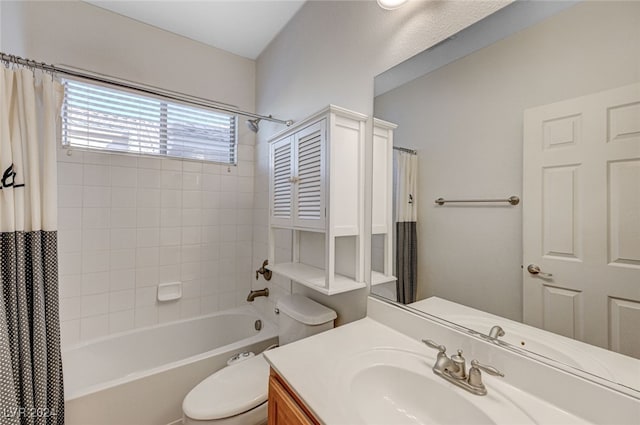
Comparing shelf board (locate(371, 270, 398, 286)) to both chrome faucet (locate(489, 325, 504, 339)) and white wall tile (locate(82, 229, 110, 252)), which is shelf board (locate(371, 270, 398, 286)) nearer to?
chrome faucet (locate(489, 325, 504, 339))

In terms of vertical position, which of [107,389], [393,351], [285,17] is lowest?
[107,389]

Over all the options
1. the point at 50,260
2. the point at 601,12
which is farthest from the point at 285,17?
the point at 50,260

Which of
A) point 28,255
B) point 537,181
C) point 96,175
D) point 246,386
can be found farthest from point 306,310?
point 96,175

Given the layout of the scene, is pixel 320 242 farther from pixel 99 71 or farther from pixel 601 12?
pixel 99 71

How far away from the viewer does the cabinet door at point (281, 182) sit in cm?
143

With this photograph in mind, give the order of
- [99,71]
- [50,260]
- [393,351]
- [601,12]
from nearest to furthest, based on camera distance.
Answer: [601,12] → [393,351] → [50,260] → [99,71]

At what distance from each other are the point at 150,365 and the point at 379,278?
1885 millimetres

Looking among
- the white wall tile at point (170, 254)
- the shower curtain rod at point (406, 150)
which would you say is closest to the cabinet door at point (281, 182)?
the shower curtain rod at point (406, 150)

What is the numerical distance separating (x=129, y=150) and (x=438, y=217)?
2164 millimetres

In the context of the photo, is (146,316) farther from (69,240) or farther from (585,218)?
(585,218)

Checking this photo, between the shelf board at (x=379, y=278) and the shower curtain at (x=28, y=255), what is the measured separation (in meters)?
1.49

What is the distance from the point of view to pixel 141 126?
1.97m

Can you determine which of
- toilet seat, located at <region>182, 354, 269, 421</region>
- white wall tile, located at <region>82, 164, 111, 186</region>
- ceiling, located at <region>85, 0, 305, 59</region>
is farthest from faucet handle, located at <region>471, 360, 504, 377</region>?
white wall tile, located at <region>82, 164, 111, 186</region>

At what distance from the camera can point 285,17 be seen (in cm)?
180
